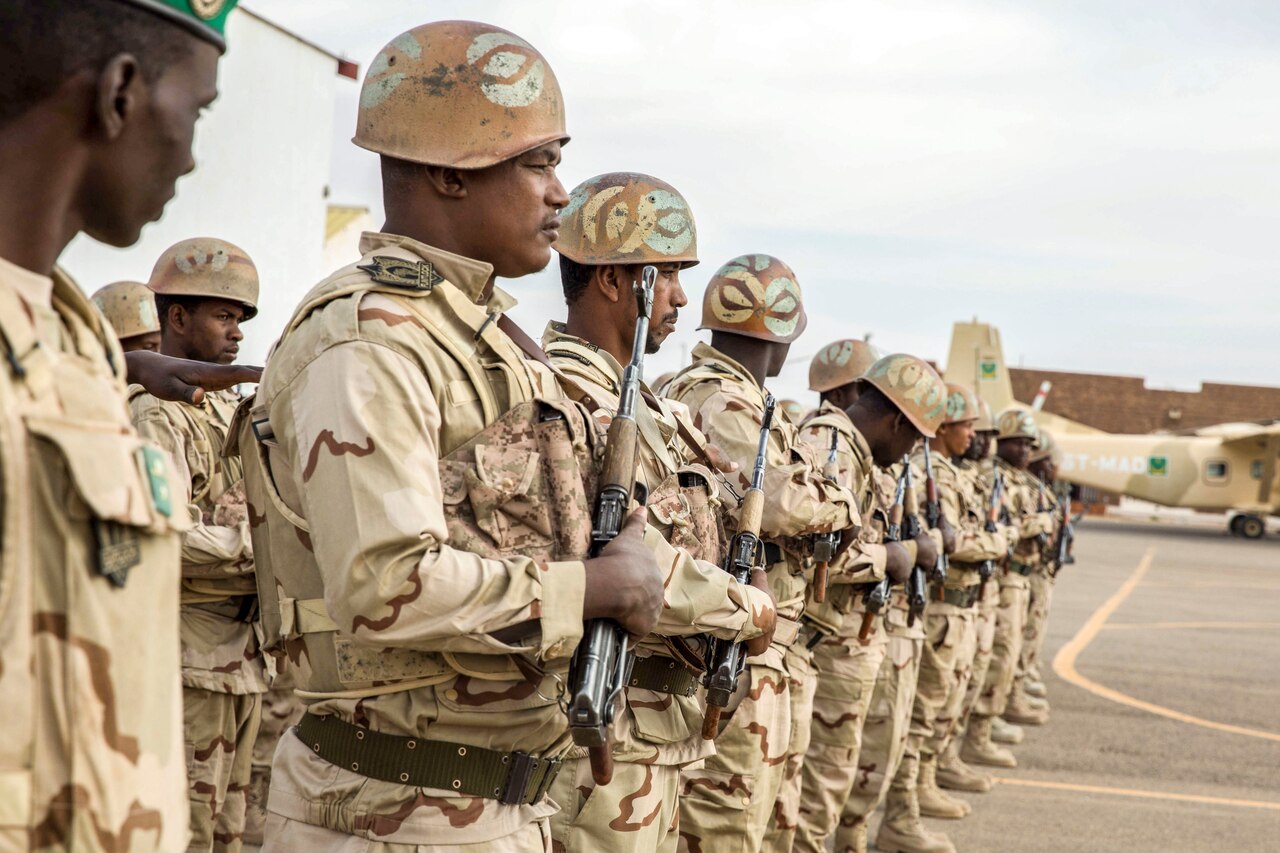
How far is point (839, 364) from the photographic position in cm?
789

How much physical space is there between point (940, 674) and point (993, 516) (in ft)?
5.79

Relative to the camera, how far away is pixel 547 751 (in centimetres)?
261

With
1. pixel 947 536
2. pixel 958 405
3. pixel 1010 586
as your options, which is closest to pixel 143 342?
pixel 947 536

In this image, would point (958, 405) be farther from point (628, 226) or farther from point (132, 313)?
point (628, 226)

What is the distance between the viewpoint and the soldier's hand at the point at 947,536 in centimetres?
773

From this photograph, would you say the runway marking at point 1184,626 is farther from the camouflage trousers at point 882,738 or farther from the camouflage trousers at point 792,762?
the camouflage trousers at point 792,762

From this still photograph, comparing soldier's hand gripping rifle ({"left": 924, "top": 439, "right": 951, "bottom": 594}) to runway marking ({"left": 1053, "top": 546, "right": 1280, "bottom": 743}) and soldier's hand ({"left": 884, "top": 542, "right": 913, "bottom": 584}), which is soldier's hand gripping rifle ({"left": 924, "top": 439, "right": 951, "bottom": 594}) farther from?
runway marking ({"left": 1053, "top": 546, "right": 1280, "bottom": 743})

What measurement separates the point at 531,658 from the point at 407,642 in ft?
0.88

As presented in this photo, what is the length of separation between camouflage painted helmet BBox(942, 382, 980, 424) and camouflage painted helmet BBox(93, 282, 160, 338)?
5707 millimetres

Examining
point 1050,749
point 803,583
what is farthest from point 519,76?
point 1050,749

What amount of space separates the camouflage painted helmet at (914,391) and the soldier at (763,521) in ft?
3.21

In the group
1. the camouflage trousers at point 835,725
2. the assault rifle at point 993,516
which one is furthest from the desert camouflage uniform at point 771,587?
the assault rifle at point 993,516

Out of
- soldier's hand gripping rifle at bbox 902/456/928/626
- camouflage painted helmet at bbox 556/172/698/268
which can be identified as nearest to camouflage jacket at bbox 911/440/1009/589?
soldier's hand gripping rifle at bbox 902/456/928/626

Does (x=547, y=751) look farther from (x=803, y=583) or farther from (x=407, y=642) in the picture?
(x=803, y=583)
